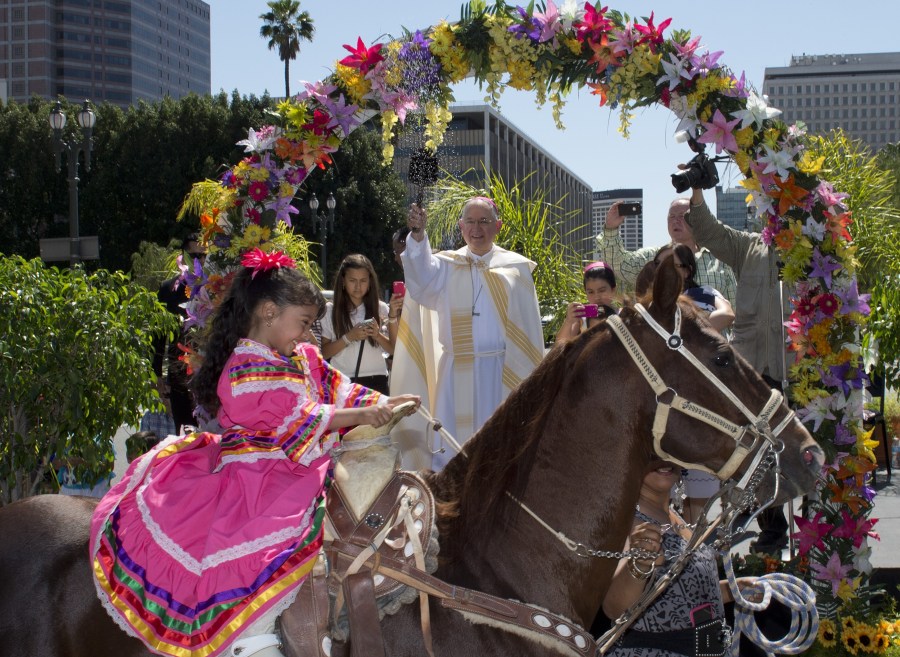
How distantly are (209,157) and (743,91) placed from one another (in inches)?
1212

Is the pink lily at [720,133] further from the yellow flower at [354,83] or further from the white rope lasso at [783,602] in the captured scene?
the white rope lasso at [783,602]

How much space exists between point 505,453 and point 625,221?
5242mm

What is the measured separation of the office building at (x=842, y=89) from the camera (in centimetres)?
16338

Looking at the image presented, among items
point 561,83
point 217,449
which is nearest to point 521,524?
point 217,449

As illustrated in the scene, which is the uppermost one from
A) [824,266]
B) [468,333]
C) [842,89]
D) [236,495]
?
[842,89]

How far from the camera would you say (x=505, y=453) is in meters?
2.65

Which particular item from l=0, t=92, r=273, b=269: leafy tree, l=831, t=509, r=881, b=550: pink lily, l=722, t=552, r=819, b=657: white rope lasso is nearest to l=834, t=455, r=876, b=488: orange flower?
l=831, t=509, r=881, b=550: pink lily

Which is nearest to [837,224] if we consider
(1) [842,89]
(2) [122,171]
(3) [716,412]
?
(3) [716,412]

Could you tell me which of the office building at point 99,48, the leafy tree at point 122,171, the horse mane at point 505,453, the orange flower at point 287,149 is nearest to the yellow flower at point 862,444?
the horse mane at point 505,453

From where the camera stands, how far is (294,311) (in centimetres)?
292

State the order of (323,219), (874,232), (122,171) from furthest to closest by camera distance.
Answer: (122,171)
(323,219)
(874,232)

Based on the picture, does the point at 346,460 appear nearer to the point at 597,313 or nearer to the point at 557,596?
the point at 557,596

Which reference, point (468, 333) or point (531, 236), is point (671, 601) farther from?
point (531, 236)

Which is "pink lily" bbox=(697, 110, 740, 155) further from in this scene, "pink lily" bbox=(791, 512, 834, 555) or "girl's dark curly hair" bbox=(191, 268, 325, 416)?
"girl's dark curly hair" bbox=(191, 268, 325, 416)
